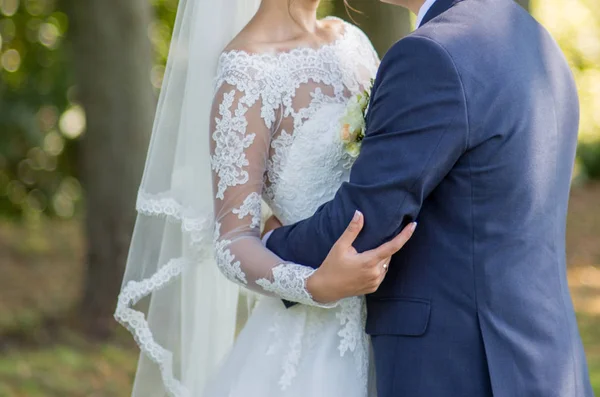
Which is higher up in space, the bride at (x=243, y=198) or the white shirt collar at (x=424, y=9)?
the white shirt collar at (x=424, y=9)

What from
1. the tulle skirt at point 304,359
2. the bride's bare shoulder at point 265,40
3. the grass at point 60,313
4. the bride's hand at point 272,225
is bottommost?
the grass at point 60,313

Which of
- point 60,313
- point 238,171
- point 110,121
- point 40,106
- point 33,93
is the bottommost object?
point 60,313

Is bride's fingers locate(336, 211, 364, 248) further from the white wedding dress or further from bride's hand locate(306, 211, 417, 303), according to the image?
the white wedding dress

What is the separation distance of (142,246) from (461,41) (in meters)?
1.42

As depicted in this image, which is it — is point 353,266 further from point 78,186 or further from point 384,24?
point 78,186

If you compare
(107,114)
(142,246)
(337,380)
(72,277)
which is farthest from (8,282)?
(337,380)

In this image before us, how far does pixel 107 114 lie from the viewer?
22.7 ft

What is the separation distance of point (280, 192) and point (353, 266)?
0.56 metres

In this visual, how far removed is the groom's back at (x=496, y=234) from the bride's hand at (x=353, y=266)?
0.11m

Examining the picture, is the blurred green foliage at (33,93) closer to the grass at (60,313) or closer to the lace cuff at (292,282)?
the grass at (60,313)

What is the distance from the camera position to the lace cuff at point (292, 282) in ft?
7.50

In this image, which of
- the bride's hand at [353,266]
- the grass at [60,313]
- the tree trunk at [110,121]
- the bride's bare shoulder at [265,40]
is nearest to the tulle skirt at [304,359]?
the bride's hand at [353,266]

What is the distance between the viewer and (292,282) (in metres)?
2.30

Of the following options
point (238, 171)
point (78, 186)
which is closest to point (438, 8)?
point (238, 171)
